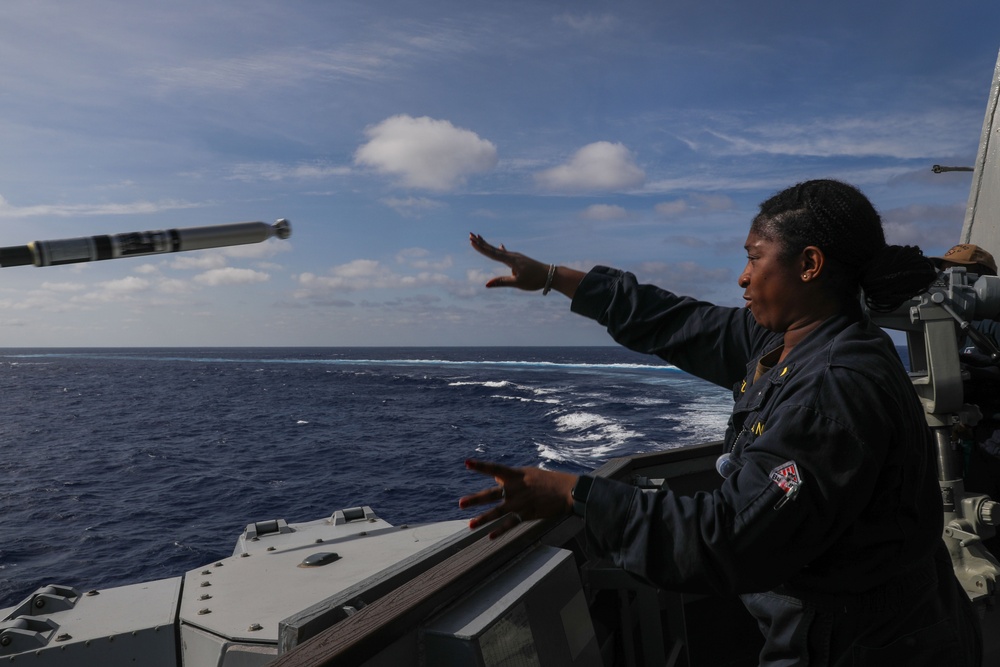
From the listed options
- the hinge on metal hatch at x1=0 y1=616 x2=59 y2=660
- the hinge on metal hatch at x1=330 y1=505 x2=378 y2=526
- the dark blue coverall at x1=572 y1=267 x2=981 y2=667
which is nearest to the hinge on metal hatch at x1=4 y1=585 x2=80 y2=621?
the hinge on metal hatch at x1=0 y1=616 x2=59 y2=660

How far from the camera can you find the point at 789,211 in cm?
177

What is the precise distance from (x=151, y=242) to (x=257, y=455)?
28890 mm

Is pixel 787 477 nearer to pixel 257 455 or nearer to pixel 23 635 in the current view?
pixel 23 635

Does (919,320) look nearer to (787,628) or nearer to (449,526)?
(787,628)

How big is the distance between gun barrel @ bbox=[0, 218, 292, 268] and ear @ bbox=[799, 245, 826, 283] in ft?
5.59

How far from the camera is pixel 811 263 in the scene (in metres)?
1.73

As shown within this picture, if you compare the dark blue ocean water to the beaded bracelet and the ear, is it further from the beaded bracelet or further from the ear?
the ear

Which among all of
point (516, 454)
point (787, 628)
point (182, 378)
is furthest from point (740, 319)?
point (182, 378)

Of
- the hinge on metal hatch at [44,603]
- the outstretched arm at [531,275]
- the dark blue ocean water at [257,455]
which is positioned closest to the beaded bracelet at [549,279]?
the outstretched arm at [531,275]

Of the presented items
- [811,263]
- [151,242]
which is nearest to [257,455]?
[151,242]

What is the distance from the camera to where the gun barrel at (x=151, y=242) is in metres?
2.22

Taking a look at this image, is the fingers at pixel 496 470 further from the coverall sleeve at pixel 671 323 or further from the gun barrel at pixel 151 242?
the gun barrel at pixel 151 242

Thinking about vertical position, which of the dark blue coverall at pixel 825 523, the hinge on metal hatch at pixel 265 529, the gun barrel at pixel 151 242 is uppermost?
the gun barrel at pixel 151 242

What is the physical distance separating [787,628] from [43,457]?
122 feet
